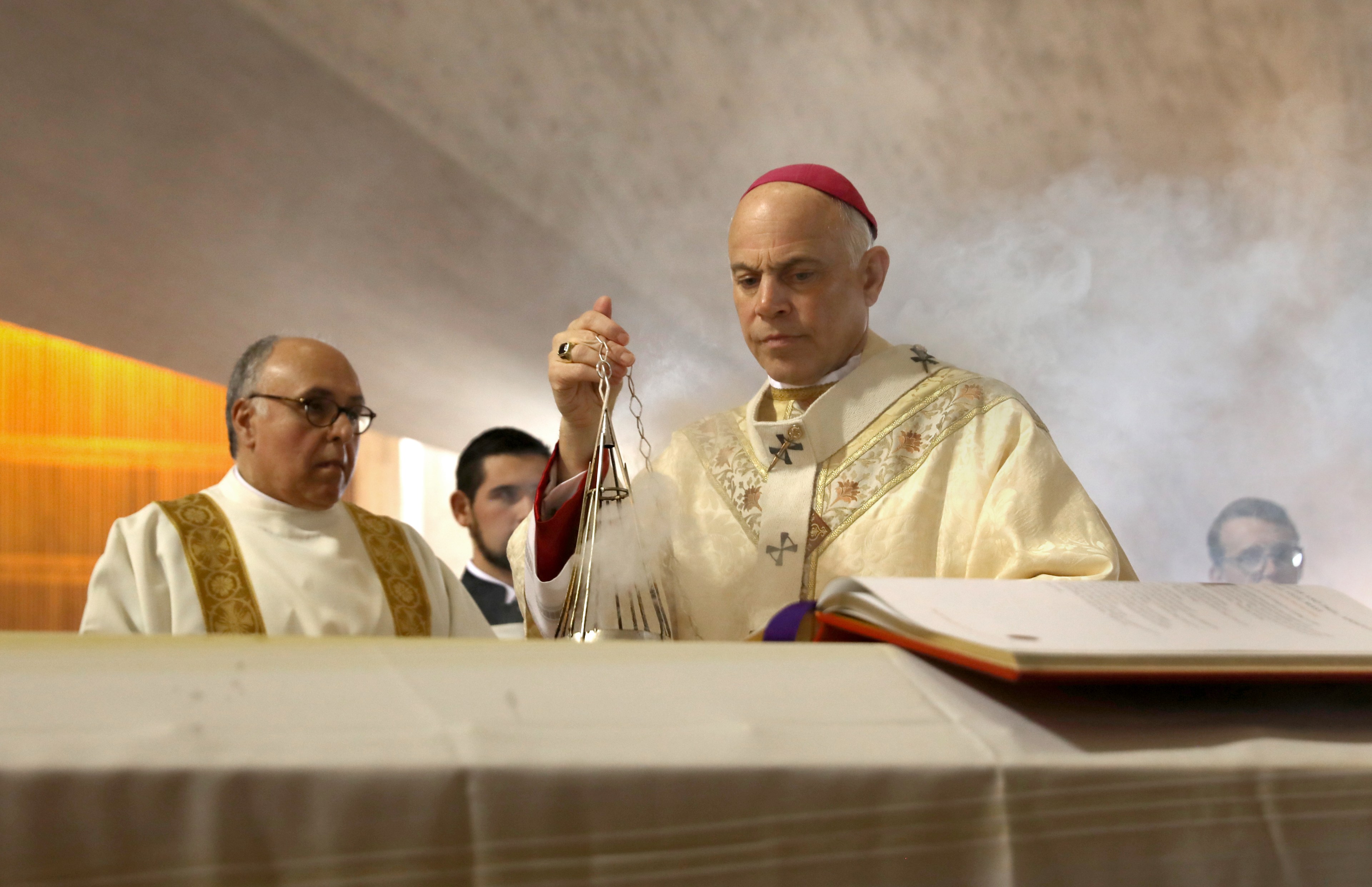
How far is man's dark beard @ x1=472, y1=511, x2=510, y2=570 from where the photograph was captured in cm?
434

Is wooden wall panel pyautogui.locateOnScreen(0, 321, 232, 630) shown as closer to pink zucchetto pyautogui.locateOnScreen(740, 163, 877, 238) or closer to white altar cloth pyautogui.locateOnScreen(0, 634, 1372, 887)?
pink zucchetto pyautogui.locateOnScreen(740, 163, 877, 238)

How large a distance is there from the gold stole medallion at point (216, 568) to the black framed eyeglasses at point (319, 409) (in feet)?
1.13

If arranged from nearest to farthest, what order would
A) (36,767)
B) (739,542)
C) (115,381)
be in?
(36,767) → (739,542) → (115,381)

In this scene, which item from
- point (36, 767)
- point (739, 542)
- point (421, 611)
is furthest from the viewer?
point (421, 611)

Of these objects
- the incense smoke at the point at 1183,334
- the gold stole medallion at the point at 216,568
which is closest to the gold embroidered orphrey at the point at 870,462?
the gold stole medallion at the point at 216,568

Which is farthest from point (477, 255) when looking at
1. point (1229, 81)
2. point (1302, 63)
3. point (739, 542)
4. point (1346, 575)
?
point (1346, 575)

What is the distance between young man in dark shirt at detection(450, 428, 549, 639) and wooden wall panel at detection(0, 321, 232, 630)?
318cm

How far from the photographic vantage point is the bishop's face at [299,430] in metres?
2.83

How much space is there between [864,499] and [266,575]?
1.62 meters

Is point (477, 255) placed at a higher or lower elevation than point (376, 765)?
higher

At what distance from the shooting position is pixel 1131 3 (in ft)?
18.1

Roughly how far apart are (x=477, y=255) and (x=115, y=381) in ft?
9.74

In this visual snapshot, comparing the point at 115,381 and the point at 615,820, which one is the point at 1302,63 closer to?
the point at 615,820

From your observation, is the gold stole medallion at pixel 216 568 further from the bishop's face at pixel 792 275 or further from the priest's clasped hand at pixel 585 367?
the bishop's face at pixel 792 275
